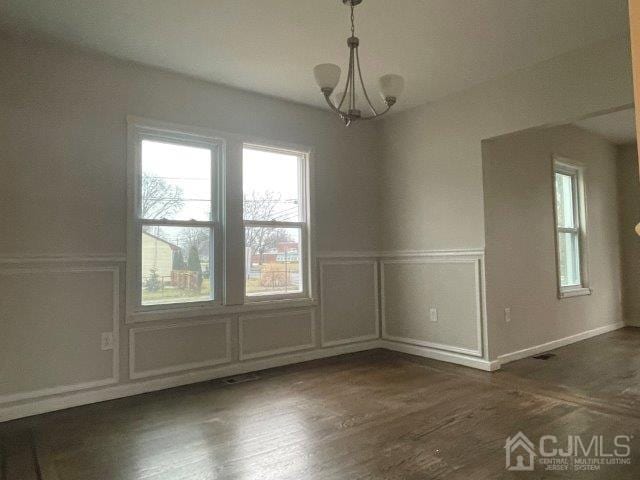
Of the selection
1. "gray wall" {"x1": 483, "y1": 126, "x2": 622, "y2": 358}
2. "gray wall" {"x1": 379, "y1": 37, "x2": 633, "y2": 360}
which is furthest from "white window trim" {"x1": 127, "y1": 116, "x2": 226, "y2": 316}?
"gray wall" {"x1": 483, "y1": 126, "x2": 622, "y2": 358}

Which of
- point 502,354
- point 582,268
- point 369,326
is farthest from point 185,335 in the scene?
point 582,268

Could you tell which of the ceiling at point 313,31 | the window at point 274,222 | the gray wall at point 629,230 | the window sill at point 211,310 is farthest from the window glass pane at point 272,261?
the gray wall at point 629,230

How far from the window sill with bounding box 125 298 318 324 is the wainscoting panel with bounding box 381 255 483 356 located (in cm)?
98

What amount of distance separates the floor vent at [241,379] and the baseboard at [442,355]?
5.54 ft

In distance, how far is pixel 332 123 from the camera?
4.52 m

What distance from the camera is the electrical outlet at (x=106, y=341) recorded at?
312 cm

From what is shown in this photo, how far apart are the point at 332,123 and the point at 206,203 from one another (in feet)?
5.51

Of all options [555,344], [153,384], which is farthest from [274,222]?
[555,344]

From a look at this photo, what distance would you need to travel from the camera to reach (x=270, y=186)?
4121 millimetres

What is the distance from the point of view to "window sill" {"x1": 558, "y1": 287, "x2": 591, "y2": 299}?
4.69m

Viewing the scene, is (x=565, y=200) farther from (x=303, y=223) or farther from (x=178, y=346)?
(x=178, y=346)

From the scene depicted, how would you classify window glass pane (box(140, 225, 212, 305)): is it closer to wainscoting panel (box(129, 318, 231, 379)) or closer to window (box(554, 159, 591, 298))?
wainscoting panel (box(129, 318, 231, 379))

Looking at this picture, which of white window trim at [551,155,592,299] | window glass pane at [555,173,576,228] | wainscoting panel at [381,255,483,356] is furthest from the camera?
window glass pane at [555,173,576,228]

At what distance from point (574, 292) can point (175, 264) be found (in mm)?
4424
